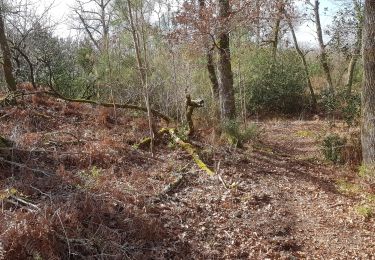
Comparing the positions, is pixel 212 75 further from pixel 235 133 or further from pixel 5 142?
pixel 5 142

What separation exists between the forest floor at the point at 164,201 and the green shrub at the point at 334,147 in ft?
0.80

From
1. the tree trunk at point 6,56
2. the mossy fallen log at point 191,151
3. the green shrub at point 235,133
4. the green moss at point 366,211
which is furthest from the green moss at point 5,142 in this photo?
the green moss at point 366,211

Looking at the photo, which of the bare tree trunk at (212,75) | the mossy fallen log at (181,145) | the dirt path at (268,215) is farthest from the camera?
the bare tree trunk at (212,75)

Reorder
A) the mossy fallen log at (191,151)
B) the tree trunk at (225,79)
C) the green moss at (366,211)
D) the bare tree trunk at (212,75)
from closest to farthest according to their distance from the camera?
the green moss at (366,211)
the mossy fallen log at (191,151)
the tree trunk at (225,79)
the bare tree trunk at (212,75)

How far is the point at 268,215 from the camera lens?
229 inches

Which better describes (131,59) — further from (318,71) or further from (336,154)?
(318,71)

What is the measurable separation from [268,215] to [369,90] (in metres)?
3.43

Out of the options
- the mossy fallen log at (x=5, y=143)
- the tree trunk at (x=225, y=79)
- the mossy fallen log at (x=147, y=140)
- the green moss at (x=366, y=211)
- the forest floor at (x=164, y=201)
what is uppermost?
the tree trunk at (x=225, y=79)

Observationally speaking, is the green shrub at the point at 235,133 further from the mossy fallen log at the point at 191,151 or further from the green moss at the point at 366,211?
the green moss at the point at 366,211

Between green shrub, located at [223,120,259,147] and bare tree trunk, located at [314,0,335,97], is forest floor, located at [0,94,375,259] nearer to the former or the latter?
green shrub, located at [223,120,259,147]

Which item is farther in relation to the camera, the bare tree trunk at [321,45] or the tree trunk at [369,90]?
the bare tree trunk at [321,45]

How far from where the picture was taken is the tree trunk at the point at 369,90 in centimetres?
704

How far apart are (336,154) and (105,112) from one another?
5768mm

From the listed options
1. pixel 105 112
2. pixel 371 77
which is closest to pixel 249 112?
pixel 105 112
